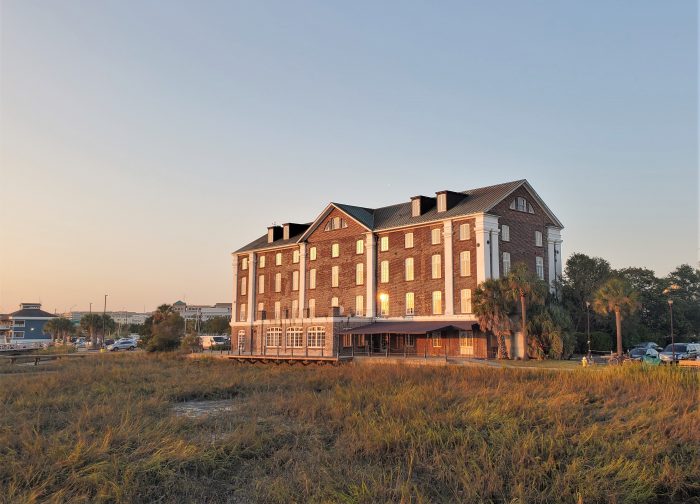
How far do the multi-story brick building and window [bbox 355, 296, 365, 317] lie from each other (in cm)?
8

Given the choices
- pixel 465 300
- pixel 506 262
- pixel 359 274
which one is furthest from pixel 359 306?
pixel 506 262

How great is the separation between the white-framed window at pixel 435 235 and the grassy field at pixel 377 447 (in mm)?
25320

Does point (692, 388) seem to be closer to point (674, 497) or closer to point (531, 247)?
point (674, 497)

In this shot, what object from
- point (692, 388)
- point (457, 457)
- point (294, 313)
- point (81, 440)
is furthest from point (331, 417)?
point (294, 313)

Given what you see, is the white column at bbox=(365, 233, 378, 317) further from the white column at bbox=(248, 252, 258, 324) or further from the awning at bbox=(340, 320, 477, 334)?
the white column at bbox=(248, 252, 258, 324)

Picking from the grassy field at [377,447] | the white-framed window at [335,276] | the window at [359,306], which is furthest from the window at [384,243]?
the grassy field at [377,447]

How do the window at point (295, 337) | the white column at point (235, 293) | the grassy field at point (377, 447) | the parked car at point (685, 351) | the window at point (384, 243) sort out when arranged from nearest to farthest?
the grassy field at point (377, 447)
the parked car at point (685, 351)
the window at point (384, 243)
the window at point (295, 337)
the white column at point (235, 293)

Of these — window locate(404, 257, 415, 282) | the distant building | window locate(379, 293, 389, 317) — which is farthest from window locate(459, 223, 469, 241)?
the distant building

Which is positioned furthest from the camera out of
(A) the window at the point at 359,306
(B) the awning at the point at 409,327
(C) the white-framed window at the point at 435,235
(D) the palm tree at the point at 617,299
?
(A) the window at the point at 359,306

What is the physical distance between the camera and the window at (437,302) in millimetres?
43884

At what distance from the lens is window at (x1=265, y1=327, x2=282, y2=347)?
56294 mm

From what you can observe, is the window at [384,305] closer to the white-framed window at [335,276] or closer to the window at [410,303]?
the window at [410,303]

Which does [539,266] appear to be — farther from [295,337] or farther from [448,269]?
[295,337]

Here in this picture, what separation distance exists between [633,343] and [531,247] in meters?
12.8
